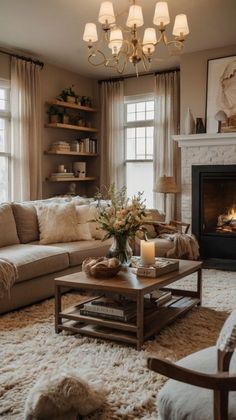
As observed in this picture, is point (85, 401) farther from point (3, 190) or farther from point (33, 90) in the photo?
point (33, 90)

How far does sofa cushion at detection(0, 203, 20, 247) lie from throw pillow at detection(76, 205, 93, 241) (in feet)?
2.30

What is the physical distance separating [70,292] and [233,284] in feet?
5.54

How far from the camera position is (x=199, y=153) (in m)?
5.90

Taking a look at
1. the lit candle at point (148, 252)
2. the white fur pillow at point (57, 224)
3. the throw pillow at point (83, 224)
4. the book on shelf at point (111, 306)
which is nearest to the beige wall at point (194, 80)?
the throw pillow at point (83, 224)

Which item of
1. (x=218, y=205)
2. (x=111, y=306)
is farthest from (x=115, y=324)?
(x=218, y=205)

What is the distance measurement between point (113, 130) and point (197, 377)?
6.20 m

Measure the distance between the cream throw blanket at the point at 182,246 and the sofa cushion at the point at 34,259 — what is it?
140 cm

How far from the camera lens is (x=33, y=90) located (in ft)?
→ 19.7

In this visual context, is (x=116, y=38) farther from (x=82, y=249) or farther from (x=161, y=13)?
(x=82, y=249)

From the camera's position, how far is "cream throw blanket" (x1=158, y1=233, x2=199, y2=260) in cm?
499

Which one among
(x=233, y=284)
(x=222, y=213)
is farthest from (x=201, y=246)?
(x=233, y=284)

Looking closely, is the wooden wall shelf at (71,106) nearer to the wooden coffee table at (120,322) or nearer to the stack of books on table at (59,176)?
the stack of books on table at (59,176)

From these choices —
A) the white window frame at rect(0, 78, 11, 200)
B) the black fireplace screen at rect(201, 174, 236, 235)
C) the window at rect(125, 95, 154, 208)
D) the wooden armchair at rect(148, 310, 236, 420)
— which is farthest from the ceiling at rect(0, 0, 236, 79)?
the wooden armchair at rect(148, 310, 236, 420)

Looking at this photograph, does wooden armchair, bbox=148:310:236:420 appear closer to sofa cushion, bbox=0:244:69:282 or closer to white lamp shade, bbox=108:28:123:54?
sofa cushion, bbox=0:244:69:282
